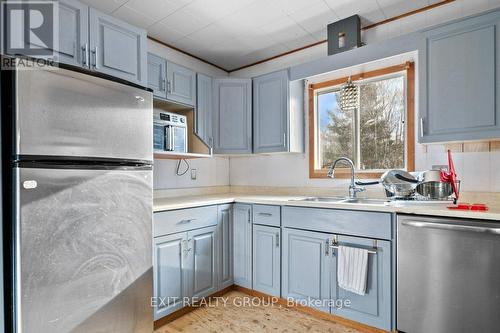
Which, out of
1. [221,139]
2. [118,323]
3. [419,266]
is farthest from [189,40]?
[419,266]

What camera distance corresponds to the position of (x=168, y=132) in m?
2.41

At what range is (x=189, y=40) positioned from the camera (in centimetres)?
275

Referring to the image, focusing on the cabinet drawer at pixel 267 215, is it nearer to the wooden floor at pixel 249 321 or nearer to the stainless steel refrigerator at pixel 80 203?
the wooden floor at pixel 249 321

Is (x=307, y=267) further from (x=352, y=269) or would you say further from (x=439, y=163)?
(x=439, y=163)

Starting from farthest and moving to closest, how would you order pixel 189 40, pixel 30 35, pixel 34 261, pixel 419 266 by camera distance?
pixel 189 40, pixel 419 266, pixel 30 35, pixel 34 261

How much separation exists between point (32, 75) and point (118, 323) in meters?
1.40

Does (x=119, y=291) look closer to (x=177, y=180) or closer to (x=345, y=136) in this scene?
(x=177, y=180)

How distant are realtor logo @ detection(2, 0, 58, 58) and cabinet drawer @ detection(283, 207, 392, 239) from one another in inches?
75.6

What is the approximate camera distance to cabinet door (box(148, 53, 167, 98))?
2363 mm

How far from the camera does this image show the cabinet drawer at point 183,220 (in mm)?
2025

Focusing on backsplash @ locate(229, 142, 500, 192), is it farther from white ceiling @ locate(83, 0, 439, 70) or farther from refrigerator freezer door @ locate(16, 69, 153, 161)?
refrigerator freezer door @ locate(16, 69, 153, 161)

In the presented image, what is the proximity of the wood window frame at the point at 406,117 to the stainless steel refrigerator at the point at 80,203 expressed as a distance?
167 cm

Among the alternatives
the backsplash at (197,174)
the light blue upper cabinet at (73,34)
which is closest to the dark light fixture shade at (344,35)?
the backsplash at (197,174)

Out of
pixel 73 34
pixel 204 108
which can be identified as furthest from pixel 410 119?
pixel 73 34
